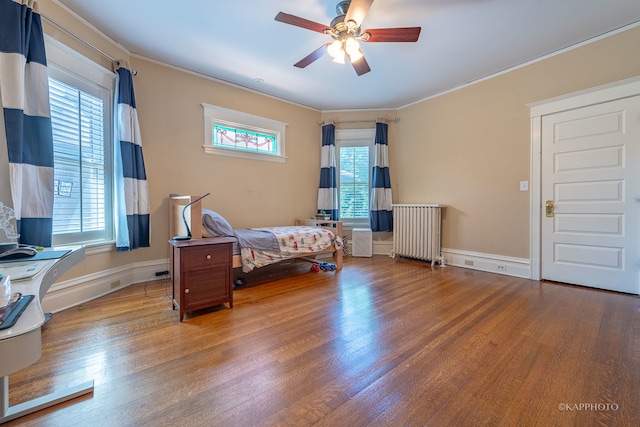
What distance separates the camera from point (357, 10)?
1862 mm

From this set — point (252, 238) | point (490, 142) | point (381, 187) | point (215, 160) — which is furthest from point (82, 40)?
point (490, 142)

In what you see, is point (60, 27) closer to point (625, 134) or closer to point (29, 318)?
point (29, 318)

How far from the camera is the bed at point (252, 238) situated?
2.29m

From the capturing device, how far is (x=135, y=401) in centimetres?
114

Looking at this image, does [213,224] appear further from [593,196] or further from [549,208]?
[593,196]

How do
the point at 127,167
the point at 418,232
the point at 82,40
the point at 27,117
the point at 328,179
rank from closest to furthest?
the point at 27,117 → the point at 82,40 → the point at 127,167 → the point at 418,232 → the point at 328,179

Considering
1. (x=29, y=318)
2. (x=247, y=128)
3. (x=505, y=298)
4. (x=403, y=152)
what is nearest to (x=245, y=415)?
(x=29, y=318)

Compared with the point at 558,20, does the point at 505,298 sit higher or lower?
lower

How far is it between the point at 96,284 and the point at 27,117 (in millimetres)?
1485

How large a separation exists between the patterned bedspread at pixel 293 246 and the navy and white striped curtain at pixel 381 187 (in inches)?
41.7

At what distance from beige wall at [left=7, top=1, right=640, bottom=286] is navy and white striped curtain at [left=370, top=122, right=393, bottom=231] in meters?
0.25

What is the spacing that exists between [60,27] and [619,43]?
5.02 meters

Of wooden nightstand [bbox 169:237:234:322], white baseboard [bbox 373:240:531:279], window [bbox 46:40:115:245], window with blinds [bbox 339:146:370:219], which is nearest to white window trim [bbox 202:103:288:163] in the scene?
window [bbox 46:40:115:245]

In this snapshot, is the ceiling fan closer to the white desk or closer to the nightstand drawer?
the nightstand drawer
